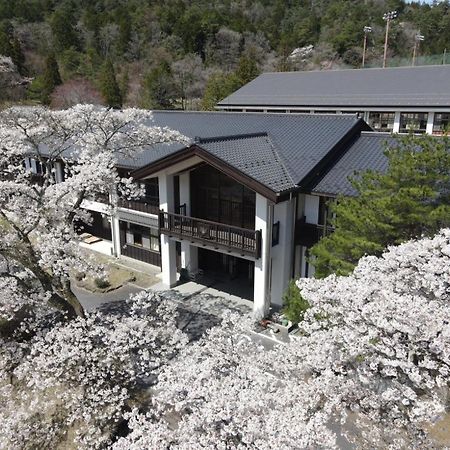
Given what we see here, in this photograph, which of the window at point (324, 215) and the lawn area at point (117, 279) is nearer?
the window at point (324, 215)

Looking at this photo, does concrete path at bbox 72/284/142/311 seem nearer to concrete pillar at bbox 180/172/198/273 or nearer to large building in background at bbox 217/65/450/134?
concrete pillar at bbox 180/172/198/273

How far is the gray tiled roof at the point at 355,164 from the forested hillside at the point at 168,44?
29.7 meters

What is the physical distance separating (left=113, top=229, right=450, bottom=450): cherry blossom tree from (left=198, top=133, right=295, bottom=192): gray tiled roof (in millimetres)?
5782

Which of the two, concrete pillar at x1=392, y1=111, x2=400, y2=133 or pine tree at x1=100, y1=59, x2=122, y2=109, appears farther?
pine tree at x1=100, y1=59, x2=122, y2=109

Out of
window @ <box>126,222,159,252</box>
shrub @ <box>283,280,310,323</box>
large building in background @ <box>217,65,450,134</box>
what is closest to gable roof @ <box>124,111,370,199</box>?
window @ <box>126,222,159,252</box>

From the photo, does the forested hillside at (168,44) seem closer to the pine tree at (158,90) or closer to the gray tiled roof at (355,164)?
the pine tree at (158,90)

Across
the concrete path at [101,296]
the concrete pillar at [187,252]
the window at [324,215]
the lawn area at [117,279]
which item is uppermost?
the window at [324,215]

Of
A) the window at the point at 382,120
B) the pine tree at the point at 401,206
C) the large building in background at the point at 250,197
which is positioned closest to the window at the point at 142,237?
the large building in background at the point at 250,197

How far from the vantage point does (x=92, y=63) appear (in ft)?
174

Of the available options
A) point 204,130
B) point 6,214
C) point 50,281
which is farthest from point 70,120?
point 204,130

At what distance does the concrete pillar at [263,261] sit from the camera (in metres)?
12.9

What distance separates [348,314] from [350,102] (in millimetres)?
25625

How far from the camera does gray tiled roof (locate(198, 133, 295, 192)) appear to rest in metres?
12.6

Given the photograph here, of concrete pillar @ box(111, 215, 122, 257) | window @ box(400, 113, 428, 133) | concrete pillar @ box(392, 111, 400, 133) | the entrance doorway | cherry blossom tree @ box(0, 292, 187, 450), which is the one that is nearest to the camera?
cherry blossom tree @ box(0, 292, 187, 450)
